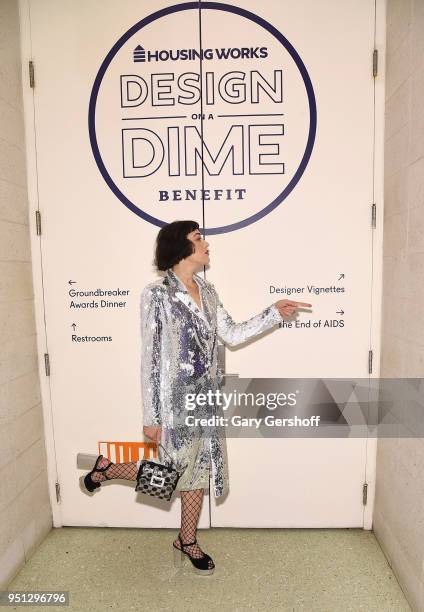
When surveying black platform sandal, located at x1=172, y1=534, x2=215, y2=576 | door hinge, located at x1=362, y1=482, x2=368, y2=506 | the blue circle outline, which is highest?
the blue circle outline

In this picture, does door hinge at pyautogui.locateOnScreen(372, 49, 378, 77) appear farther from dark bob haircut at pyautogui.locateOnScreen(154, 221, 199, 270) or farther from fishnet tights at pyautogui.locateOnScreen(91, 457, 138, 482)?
fishnet tights at pyautogui.locateOnScreen(91, 457, 138, 482)

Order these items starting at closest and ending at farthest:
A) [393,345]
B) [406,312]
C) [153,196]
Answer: [406,312], [393,345], [153,196]

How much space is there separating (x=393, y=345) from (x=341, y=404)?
1.51 ft

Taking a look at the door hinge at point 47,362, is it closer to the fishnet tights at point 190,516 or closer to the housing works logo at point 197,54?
the fishnet tights at point 190,516

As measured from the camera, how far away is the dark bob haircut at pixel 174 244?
2047 millimetres

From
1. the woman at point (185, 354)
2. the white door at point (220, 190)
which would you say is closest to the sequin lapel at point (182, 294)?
the woman at point (185, 354)

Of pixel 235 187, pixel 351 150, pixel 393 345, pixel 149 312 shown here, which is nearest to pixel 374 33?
pixel 351 150

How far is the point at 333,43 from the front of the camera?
85.4 inches

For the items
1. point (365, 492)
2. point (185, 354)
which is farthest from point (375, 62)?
point (365, 492)

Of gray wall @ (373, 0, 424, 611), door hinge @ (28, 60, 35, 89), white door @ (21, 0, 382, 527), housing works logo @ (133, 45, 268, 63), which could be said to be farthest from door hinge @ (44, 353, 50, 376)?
gray wall @ (373, 0, 424, 611)

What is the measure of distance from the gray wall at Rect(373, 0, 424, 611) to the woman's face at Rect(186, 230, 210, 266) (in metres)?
0.94

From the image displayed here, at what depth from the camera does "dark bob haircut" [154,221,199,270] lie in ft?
6.72

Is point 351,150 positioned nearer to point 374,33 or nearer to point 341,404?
point 374,33

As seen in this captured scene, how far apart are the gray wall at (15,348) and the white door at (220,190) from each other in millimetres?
101
